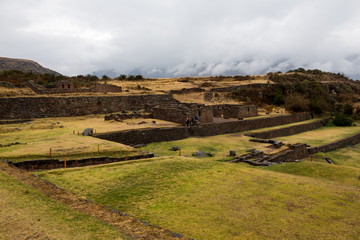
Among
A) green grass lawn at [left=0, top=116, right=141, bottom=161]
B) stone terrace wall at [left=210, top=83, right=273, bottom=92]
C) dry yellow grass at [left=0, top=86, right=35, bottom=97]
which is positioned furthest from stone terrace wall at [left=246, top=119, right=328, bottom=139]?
dry yellow grass at [left=0, top=86, right=35, bottom=97]

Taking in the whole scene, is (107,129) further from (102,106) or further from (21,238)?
(21,238)

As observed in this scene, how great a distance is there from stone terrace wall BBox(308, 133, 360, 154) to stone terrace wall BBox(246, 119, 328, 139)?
528 centimetres

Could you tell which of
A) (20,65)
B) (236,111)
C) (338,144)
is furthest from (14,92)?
(20,65)

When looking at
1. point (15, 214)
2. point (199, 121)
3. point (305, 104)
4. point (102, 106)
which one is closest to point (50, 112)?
point (102, 106)

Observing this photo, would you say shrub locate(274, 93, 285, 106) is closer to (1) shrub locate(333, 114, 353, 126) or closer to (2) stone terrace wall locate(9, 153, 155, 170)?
(1) shrub locate(333, 114, 353, 126)

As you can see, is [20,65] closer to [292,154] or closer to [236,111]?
[236,111]

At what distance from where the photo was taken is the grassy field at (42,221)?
5582 mm

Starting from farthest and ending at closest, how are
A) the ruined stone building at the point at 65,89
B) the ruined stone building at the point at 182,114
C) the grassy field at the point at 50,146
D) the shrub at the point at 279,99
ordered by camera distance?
the shrub at the point at 279,99 → the ruined stone building at the point at 65,89 → the ruined stone building at the point at 182,114 → the grassy field at the point at 50,146

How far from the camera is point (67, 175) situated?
10.3m

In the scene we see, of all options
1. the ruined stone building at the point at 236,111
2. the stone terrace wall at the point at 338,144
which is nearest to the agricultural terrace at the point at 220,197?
the stone terrace wall at the point at 338,144

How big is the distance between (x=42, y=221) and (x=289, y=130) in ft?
93.2

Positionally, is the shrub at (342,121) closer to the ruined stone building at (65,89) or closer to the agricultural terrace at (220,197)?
the agricultural terrace at (220,197)

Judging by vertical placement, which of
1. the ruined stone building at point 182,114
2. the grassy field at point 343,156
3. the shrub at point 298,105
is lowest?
the grassy field at point 343,156

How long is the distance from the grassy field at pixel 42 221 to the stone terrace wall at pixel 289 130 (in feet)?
69.1
